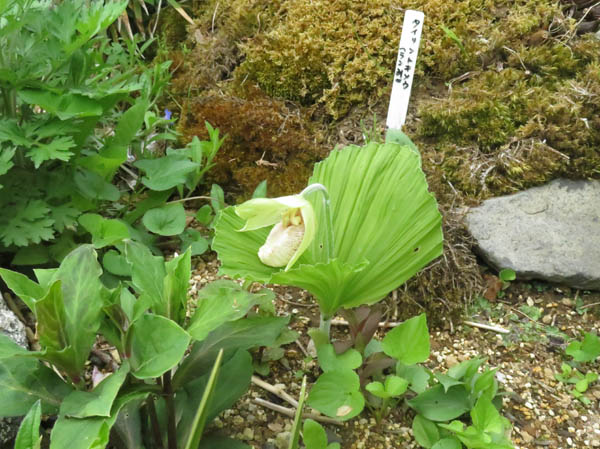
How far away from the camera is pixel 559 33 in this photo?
2.49 metres

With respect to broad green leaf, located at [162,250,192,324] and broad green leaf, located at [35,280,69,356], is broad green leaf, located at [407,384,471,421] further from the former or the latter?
broad green leaf, located at [35,280,69,356]

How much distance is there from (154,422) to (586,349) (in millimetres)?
1252

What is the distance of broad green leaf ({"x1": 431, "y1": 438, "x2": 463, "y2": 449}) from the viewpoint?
144 cm

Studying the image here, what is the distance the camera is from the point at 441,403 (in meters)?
1.55

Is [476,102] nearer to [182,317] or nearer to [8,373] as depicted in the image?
[182,317]

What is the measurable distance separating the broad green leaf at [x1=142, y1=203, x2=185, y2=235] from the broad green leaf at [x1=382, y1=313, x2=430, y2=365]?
0.84 metres

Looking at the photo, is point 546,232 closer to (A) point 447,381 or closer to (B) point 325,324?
(A) point 447,381

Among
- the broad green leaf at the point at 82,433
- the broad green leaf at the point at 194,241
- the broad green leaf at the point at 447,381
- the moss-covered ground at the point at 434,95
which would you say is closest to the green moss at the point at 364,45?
the moss-covered ground at the point at 434,95

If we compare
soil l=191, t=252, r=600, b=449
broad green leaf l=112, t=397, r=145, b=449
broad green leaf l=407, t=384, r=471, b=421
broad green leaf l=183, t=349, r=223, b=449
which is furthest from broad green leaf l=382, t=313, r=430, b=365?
broad green leaf l=112, t=397, r=145, b=449

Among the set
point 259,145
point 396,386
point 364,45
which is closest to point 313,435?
point 396,386

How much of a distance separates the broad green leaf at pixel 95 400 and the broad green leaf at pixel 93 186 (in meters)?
0.84

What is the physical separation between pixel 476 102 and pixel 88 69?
1.42m

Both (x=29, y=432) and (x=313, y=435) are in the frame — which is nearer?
(x=29, y=432)

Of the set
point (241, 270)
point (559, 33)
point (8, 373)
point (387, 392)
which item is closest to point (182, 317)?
point (241, 270)
